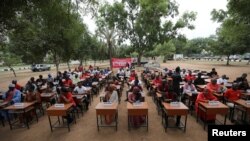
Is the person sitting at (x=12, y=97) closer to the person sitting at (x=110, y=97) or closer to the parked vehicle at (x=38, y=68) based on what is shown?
the person sitting at (x=110, y=97)

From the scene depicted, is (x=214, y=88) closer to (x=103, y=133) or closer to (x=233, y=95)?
(x=233, y=95)

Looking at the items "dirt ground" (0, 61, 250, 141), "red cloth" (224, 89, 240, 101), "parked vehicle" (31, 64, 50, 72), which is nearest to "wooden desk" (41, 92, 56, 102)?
"dirt ground" (0, 61, 250, 141)

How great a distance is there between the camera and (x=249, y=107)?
6109mm

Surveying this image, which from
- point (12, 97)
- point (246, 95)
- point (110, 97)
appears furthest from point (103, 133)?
point (246, 95)

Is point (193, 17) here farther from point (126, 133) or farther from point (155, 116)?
point (126, 133)

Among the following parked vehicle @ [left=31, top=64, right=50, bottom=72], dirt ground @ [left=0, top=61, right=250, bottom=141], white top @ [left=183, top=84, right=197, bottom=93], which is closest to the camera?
dirt ground @ [left=0, top=61, right=250, bottom=141]

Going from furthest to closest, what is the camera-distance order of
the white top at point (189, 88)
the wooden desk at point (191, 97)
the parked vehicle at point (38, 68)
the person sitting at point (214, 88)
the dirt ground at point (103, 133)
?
the parked vehicle at point (38, 68), the white top at point (189, 88), the person sitting at point (214, 88), the wooden desk at point (191, 97), the dirt ground at point (103, 133)

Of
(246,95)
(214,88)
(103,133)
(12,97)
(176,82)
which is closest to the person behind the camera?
(103,133)

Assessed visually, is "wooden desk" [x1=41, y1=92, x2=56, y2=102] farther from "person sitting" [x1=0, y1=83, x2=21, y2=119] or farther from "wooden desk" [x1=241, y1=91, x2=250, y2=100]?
"wooden desk" [x1=241, y1=91, x2=250, y2=100]

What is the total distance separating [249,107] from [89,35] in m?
31.7

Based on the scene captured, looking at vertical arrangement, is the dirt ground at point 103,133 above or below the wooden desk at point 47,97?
below

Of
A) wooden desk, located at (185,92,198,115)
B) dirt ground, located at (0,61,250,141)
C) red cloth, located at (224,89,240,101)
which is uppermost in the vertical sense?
red cloth, located at (224,89,240,101)

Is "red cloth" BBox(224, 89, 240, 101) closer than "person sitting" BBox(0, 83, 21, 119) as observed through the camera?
Yes

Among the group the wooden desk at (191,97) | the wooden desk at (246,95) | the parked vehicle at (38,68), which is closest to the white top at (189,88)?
the wooden desk at (191,97)
